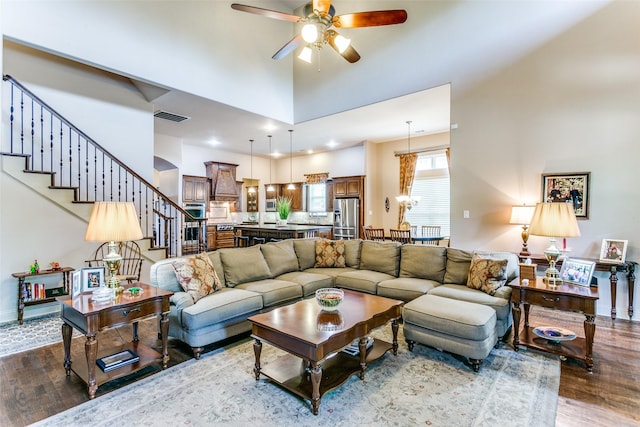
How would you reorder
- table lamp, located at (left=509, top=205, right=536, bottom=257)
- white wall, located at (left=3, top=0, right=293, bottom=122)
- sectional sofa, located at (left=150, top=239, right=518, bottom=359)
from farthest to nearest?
table lamp, located at (left=509, top=205, right=536, bottom=257) → white wall, located at (left=3, top=0, right=293, bottom=122) → sectional sofa, located at (left=150, top=239, right=518, bottom=359)

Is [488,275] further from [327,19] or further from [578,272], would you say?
[327,19]

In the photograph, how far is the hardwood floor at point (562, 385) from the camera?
7.47ft

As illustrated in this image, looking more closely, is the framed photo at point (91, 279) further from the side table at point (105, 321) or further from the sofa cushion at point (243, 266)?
the sofa cushion at point (243, 266)

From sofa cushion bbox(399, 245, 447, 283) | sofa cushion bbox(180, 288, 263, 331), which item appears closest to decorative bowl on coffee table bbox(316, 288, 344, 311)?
sofa cushion bbox(180, 288, 263, 331)

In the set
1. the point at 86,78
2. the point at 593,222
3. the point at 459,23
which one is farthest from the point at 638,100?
the point at 86,78

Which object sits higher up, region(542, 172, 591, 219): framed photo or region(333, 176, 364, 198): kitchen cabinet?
region(333, 176, 364, 198): kitchen cabinet

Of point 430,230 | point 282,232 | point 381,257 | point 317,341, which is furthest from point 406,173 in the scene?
point 317,341

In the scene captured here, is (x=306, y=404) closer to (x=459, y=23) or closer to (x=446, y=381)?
(x=446, y=381)

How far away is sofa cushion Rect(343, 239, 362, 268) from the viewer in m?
4.90

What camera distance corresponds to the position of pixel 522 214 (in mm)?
4527

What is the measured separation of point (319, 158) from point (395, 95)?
190 inches

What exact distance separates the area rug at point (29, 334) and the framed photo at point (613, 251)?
21.1 feet

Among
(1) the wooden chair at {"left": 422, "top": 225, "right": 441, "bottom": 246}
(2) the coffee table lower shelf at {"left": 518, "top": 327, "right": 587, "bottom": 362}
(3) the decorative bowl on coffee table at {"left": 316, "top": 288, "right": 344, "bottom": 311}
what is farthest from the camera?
(1) the wooden chair at {"left": 422, "top": 225, "right": 441, "bottom": 246}

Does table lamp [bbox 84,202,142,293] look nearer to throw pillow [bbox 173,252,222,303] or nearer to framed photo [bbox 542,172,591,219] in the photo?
throw pillow [bbox 173,252,222,303]
